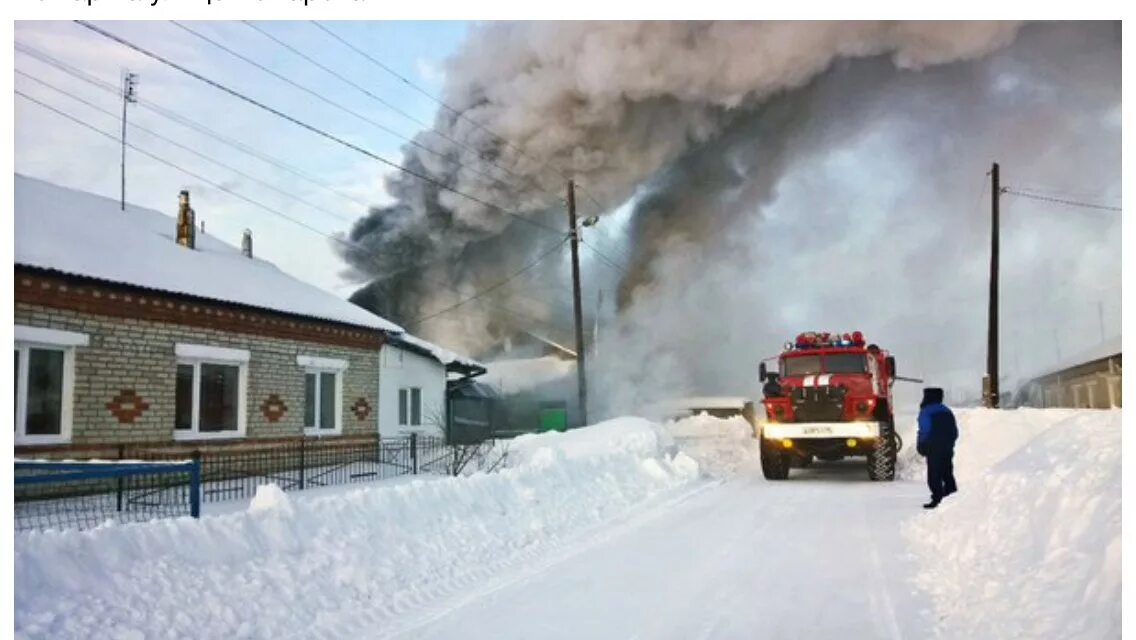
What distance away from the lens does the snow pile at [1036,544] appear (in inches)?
180

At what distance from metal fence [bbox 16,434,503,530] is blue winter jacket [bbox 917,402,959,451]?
5.41m

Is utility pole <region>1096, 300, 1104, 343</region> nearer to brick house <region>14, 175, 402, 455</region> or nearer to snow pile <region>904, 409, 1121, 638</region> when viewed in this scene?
snow pile <region>904, 409, 1121, 638</region>

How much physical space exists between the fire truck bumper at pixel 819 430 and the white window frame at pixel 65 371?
27.7ft

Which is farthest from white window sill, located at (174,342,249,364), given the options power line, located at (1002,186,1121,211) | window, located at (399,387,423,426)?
power line, located at (1002,186,1121,211)

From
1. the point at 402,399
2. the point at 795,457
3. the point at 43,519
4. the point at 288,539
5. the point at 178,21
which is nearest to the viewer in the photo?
the point at 288,539

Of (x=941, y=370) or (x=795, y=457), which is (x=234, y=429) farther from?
(x=941, y=370)

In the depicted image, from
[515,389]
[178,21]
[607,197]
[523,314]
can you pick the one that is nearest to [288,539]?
[178,21]

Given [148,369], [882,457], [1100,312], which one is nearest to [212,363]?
[148,369]

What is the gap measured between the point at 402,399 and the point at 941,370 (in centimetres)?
884

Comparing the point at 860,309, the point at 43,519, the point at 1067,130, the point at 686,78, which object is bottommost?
the point at 43,519

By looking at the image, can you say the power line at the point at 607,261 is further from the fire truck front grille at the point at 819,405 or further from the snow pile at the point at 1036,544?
the snow pile at the point at 1036,544

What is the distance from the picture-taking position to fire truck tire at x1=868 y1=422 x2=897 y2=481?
12.0 meters

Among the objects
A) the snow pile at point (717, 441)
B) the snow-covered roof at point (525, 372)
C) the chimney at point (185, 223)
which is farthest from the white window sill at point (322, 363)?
the snow pile at point (717, 441)

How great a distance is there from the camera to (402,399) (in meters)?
16.0
